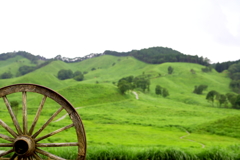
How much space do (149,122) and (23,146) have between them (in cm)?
4793

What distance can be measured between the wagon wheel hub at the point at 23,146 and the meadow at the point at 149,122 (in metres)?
3.14

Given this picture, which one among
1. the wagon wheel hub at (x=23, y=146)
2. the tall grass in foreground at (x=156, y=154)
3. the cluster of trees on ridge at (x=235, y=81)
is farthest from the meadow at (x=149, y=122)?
the cluster of trees on ridge at (x=235, y=81)

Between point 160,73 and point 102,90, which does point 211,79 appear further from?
point 102,90

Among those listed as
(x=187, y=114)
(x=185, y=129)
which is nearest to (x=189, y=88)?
(x=187, y=114)

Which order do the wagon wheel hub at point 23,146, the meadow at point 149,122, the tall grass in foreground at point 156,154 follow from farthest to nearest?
the meadow at point 149,122, the tall grass in foreground at point 156,154, the wagon wheel hub at point 23,146

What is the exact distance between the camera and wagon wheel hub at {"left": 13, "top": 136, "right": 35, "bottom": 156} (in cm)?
762

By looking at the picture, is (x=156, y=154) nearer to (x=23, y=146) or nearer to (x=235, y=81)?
(x=23, y=146)

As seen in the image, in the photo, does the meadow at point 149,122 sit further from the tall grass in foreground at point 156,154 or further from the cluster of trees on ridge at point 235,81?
the cluster of trees on ridge at point 235,81

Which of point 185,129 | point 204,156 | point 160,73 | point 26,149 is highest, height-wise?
point 160,73

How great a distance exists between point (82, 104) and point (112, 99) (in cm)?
1515

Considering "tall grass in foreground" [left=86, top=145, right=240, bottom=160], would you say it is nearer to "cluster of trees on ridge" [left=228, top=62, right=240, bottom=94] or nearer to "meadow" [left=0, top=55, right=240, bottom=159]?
"meadow" [left=0, top=55, right=240, bottom=159]

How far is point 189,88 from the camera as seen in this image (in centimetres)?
16550

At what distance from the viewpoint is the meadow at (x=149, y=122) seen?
1105 cm

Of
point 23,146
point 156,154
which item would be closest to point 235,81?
point 156,154
